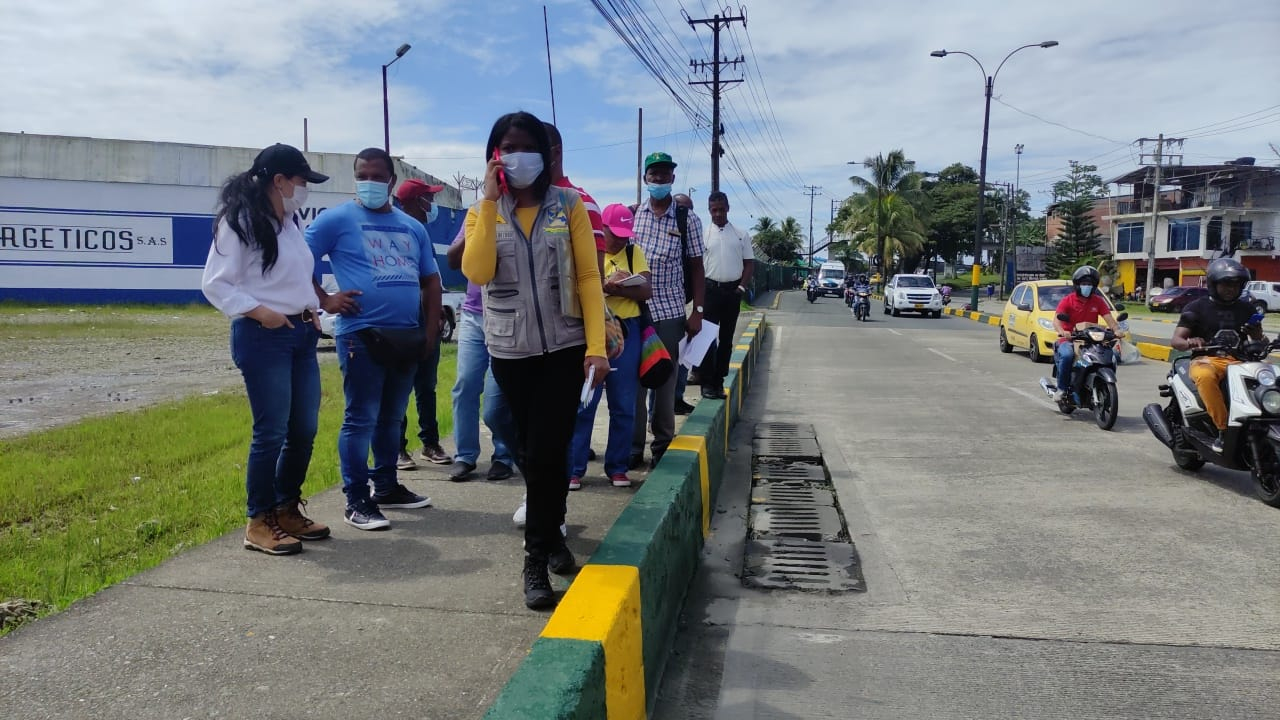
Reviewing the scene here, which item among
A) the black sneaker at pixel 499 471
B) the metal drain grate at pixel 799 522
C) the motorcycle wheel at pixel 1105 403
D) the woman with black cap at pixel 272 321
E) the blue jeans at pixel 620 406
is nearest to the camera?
the woman with black cap at pixel 272 321

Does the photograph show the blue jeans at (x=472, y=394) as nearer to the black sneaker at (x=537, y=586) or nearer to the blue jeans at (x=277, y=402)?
the blue jeans at (x=277, y=402)

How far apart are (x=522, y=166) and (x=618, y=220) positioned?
1.78 m

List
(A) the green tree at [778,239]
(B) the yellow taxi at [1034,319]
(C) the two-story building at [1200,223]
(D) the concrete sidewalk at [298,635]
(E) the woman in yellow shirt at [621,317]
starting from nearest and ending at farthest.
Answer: (D) the concrete sidewalk at [298,635] < (E) the woman in yellow shirt at [621,317] < (B) the yellow taxi at [1034,319] < (C) the two-story building at [1200,223] < (A) the green tree at [778,239]

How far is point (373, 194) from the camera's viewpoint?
4.20 metres

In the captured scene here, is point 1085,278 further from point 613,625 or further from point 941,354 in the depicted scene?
point 613,625

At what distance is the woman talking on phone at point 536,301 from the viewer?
9.77 ft

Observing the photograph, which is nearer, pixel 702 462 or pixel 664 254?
pixel 702 462

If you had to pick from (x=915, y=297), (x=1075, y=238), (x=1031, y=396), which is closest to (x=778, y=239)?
(x=1075, y=238)

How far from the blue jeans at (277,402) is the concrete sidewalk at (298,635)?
0.31 metres

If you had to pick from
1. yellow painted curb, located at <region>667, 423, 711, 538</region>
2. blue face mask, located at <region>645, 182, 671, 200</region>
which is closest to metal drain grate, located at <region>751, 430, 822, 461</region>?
yellow painted curb, located at <region>667, 423, 711, 538</region>

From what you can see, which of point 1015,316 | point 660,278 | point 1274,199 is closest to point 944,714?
point 660,278

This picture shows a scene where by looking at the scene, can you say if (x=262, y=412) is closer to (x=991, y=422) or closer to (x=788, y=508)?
(x=788, y=508)

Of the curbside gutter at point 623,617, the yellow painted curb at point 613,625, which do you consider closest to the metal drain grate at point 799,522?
the curbside gutter at point 623,617

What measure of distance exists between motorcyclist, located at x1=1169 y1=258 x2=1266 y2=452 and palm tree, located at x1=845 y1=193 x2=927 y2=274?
5118cm
